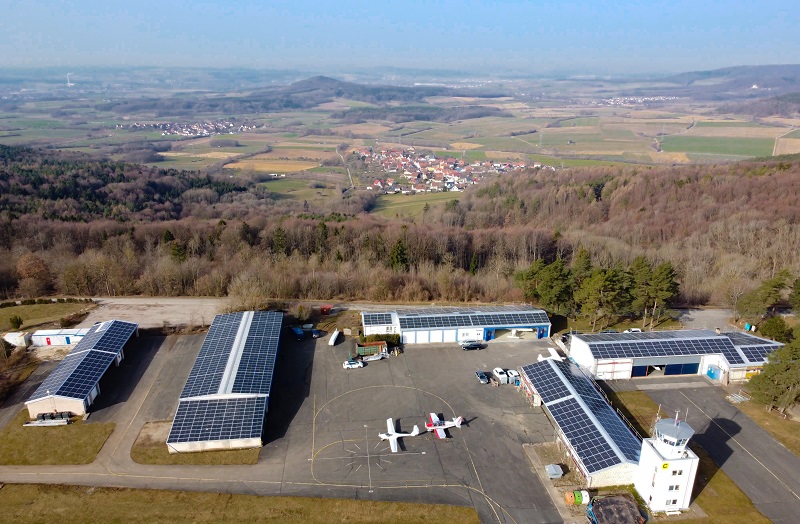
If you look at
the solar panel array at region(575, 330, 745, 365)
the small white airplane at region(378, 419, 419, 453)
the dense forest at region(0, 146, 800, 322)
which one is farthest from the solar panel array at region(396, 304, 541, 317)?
the small white airplane at region(378, 419, 419, 453)

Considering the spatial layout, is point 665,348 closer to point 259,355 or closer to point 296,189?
point 259,355

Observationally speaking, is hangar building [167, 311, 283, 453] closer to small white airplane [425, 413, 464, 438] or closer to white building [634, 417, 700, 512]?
small white airplane [425, 413, 464, 438]

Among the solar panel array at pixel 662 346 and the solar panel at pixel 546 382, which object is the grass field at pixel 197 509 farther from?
the solar panel array at pixel 662 346

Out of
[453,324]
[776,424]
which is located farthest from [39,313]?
[776,424]

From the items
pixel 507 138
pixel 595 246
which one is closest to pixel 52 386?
pixel 595 246

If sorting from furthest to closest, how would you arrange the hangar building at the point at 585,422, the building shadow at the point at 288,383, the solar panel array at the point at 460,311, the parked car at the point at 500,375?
the solar panel array at the point at 460,311 < the parked car at the point at 500,375 < the building shadow at the point at 288,383 < the hangar building at the point at 585,422

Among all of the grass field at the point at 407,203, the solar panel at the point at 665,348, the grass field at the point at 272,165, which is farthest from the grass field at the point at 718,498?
the grass field at the point at 272,165

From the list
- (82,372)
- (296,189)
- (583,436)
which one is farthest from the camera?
(296,189)
